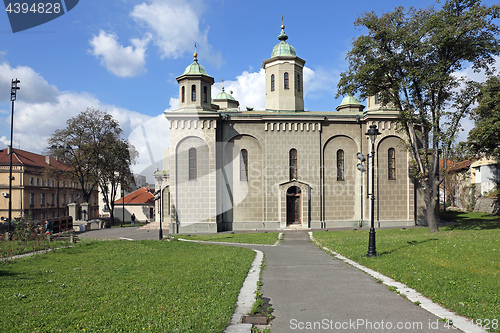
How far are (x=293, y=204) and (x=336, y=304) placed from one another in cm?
2313

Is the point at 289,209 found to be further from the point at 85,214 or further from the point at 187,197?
the point at 85,214

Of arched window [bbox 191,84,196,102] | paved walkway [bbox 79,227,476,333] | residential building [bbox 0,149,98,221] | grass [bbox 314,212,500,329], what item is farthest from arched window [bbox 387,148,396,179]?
residential building [bbox 0,149,98,221]

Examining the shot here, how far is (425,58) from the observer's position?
69.7 ft

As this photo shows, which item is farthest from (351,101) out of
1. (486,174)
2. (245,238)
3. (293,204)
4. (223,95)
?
(245,238)

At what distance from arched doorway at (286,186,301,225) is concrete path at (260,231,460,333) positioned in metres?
18.8

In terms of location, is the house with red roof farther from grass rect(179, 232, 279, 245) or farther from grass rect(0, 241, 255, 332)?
grass rect(0, 241, 255, 332)

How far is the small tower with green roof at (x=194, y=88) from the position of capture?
30.8 metres

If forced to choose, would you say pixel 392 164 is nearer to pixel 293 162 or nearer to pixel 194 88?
pixel 293 162

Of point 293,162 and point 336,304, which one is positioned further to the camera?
point 293,162

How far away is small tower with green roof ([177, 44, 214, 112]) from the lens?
30.8 meters

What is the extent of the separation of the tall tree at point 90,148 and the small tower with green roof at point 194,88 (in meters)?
13.4

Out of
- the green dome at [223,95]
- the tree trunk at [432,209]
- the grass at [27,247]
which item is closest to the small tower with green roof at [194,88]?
the green dome at [223,95]

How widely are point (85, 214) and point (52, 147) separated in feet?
29.1

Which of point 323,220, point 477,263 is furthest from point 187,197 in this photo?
point 477,263
